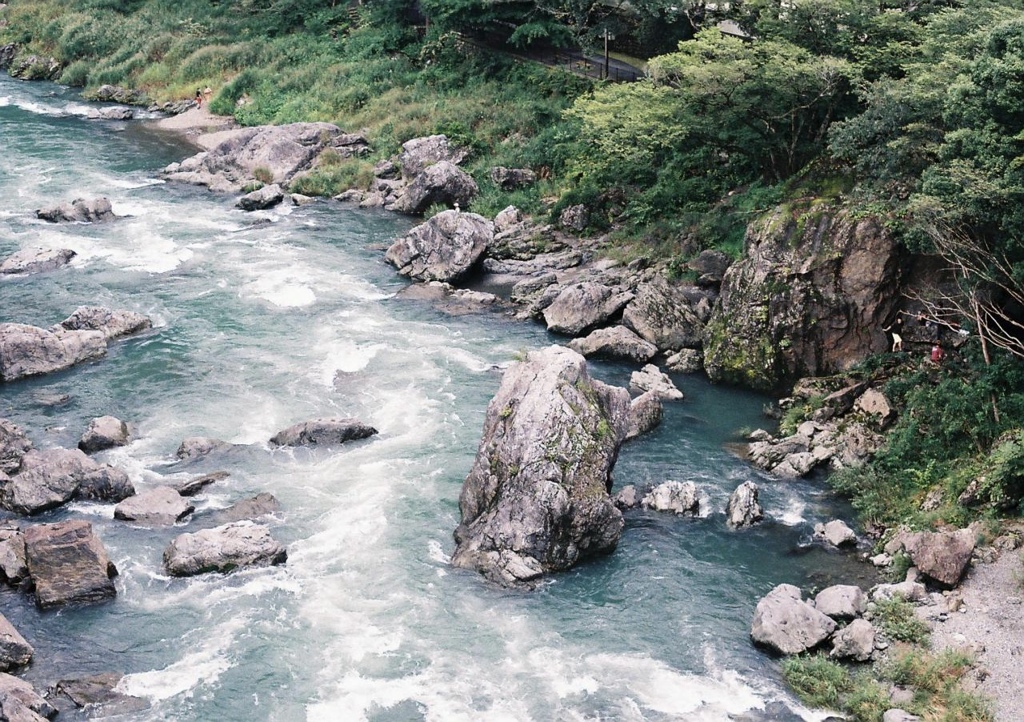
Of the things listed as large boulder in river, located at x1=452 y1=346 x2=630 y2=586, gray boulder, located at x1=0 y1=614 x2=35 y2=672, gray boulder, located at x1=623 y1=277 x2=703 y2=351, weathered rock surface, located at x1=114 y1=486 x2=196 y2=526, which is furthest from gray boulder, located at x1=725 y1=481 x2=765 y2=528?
gray boulder, located at x1=0 y1=614 x2=35 y2=672

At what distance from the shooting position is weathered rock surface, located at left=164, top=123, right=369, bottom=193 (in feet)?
194

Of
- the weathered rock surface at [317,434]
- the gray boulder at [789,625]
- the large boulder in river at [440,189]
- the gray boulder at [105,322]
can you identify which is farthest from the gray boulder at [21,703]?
the large boulder in river at [440,189]

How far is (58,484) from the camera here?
31.6 meters

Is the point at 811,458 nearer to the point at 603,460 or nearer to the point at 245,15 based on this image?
the point at 603,460

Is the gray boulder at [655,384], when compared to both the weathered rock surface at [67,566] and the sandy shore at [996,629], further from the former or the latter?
the weathered rock surface at [67,566]

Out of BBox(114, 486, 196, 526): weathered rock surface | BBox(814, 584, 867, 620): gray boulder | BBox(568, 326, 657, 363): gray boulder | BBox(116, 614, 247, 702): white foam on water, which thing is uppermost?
BBox(568, 326, 657, 363): gray boulder

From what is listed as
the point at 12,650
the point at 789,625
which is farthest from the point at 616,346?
the point at 12,650

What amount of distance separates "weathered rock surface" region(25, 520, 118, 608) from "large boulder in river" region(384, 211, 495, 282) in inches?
833

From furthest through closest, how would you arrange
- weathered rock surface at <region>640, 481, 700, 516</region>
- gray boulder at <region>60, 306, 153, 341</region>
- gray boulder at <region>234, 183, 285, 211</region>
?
→ gray boulder at <region>234, 183, 285, 211</region>, gray boulder at <region>60, 306, 153, 341</region>, weathered rock surface at <region>640, 481, 700, 516</region>

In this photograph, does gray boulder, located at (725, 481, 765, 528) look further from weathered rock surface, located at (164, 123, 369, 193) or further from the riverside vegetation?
weathered rock surface, located at (164, 123, 369, 193)

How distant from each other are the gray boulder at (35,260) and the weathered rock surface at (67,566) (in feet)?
70.3

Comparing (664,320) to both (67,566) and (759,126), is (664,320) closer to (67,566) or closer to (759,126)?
(759,126)

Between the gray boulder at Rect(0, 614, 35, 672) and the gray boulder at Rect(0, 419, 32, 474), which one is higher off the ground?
the gray boulder at Rect(0, 419, 32, 474)

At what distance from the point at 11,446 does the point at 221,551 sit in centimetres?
862
